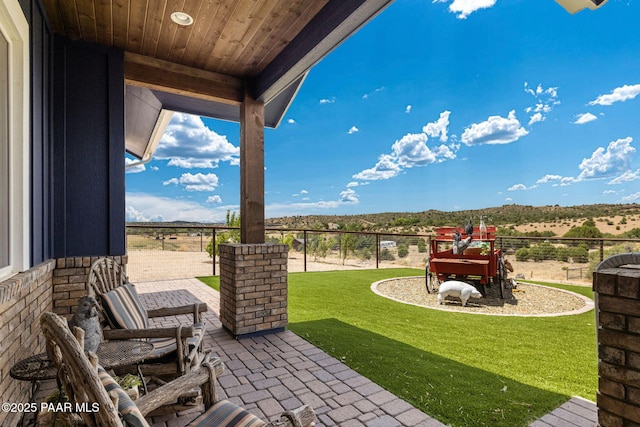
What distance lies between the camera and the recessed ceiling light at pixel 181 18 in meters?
2.64

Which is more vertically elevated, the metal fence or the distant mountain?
the distant mountain

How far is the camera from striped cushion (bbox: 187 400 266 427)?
1291mm

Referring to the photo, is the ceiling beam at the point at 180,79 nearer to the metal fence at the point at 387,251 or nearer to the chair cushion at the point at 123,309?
the chair cushion at the point at 123,309

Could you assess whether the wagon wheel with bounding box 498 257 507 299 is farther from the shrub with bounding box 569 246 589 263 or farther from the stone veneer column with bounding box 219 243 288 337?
the stone veneer column with bounding box 219 243 288 337

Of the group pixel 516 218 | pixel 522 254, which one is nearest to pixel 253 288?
pixel 522 254

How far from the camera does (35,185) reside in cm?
239

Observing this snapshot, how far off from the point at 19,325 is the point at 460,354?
3.24m

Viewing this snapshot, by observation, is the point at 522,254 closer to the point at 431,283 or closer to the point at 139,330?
the point at 431,283

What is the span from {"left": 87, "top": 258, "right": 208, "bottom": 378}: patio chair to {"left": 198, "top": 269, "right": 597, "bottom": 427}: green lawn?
1.33m

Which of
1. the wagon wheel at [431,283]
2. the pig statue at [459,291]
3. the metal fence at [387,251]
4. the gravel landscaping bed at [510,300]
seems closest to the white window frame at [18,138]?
the gravel landscaping bed at [510,300]

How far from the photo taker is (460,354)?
3.03 m

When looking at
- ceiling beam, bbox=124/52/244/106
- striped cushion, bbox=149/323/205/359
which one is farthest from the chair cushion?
ceiling beam, bbox=124/52/244/106

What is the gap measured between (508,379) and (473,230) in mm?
4100

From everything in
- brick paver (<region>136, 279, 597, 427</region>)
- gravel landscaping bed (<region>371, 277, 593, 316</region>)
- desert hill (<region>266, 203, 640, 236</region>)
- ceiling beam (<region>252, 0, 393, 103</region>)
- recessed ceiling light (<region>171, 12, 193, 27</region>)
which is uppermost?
recessed ceiling light (<region>171, 12, 193, 27</region>)
